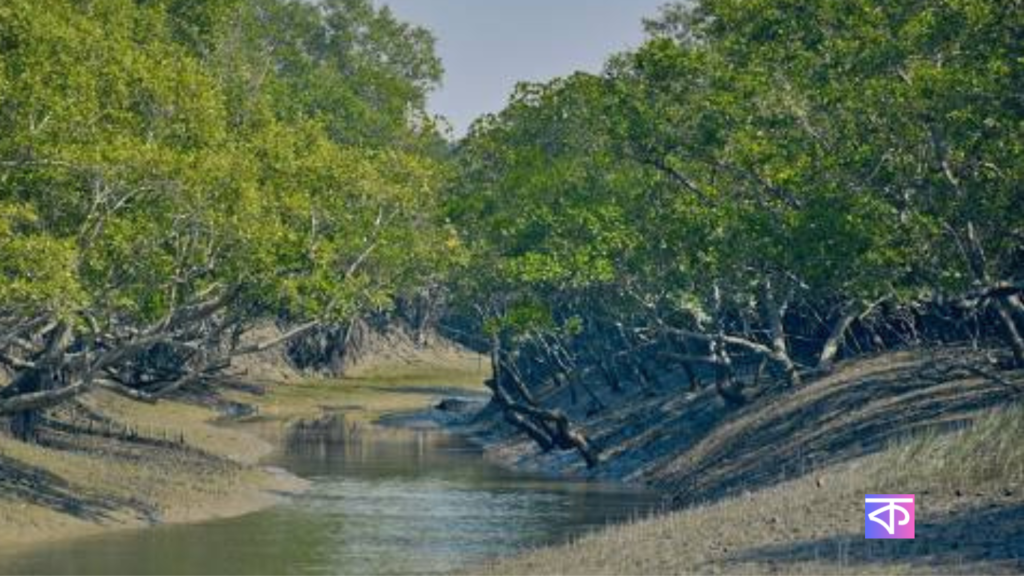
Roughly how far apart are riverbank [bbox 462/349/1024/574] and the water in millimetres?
3325

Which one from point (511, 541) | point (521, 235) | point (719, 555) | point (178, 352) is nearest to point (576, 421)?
point (521, 235)

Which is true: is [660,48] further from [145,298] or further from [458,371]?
[458,371]

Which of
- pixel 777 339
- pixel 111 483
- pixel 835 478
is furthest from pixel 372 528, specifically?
pixel 777 339

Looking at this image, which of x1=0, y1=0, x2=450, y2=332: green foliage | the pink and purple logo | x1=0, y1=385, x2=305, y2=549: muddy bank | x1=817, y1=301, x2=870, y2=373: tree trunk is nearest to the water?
x1=0, y1=385, x2=305, y2=549: muddy bank

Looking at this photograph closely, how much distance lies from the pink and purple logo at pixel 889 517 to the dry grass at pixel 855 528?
Answer: 22cm

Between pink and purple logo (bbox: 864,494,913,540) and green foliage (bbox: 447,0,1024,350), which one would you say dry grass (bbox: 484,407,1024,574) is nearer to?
pink and purple logo (bbox: 864,494,913,540)

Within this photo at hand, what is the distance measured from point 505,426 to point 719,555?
194ft

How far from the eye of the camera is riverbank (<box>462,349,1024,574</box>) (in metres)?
29.5

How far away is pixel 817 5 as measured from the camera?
60531mm

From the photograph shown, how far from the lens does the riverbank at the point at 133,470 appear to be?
47688 millimetres

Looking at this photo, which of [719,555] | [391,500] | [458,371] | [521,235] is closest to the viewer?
[719,555]

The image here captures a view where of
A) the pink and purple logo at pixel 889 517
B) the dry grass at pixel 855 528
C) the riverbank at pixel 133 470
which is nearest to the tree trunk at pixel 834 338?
the riverbank at pixel 133 470

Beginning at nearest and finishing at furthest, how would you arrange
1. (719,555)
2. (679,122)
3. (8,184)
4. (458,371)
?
(719,555), (8,184), (679,122), (458,371)

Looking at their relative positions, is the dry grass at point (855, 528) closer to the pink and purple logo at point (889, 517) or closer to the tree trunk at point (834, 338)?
the pink and purple logo at point (889, 517)
